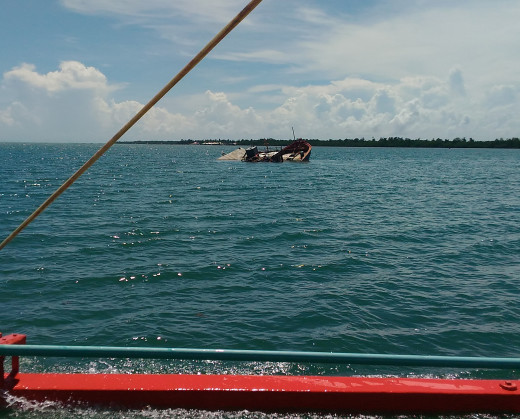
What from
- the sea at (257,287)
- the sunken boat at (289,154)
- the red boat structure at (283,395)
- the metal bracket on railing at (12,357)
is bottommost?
the sea at (257,287)

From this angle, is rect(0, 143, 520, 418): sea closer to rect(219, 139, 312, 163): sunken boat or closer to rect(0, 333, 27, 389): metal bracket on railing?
rect(0, 333, 27, 389): metal bracket on railing

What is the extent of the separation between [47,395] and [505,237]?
20.0 metres

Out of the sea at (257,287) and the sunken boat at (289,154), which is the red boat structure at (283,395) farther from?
the sunken boat at (289,154)

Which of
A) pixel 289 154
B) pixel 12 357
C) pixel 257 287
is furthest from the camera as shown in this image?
pixel 289 154

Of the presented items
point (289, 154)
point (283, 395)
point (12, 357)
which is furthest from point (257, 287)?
point (289, 154)

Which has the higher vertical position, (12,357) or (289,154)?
(289,154)

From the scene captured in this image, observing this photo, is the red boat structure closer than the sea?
Yes

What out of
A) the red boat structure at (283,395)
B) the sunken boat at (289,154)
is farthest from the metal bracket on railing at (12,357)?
the sunken boat at (289,154)

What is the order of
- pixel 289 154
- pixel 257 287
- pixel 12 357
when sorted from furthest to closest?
pixel 289 154 < pixel 257 287 < pixel 12 357

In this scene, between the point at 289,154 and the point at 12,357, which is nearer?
the point at 12,357

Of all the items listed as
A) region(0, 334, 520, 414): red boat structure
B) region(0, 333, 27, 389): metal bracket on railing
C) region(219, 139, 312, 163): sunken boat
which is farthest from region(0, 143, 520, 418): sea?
region(219, 139, 312, 163): sunken boat

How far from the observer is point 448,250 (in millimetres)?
16828

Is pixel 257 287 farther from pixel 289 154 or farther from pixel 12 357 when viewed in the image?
pixel 289 154

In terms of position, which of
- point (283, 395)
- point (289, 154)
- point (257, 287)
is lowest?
point (257, 287)
